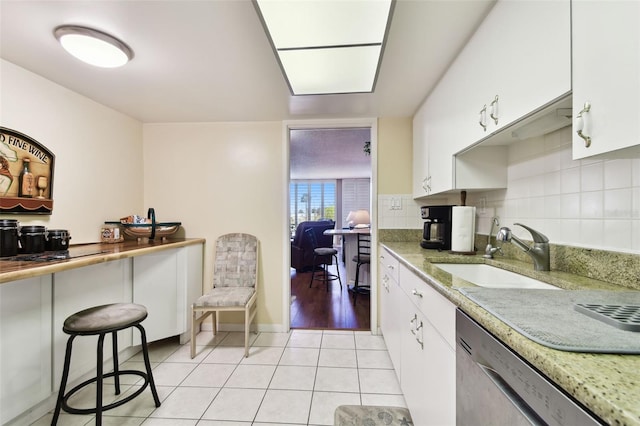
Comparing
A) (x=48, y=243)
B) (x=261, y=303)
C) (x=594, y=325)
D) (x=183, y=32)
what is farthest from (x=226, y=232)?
(x=594, y=325)

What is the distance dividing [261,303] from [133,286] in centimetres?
111

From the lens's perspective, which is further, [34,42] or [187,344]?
[187,344]

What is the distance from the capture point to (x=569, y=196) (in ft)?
3.76

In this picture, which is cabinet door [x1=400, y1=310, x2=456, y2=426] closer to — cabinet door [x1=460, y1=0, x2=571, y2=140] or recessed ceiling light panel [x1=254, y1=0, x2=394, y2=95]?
cabinet door [x1=460, y1=0, x2=571, y2=140]

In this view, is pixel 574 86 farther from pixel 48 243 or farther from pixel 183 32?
pixel 48 243

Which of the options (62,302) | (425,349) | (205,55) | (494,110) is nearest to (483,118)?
(494,110)

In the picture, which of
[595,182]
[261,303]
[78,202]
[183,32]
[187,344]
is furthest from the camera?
[261,303]

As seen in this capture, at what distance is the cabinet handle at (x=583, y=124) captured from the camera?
2.38ft

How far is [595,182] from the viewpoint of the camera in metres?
1.02

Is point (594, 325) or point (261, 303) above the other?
point (594, 325)

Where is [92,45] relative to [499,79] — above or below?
above

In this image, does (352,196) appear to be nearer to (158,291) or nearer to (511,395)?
(158,291)

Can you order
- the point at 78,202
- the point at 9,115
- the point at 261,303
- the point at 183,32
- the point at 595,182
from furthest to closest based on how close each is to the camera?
the point at 261,303
the point at 78,202
the point at 9,115
the point at 183,32
the point at 595,182

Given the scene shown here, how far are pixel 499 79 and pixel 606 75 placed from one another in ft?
1.58
